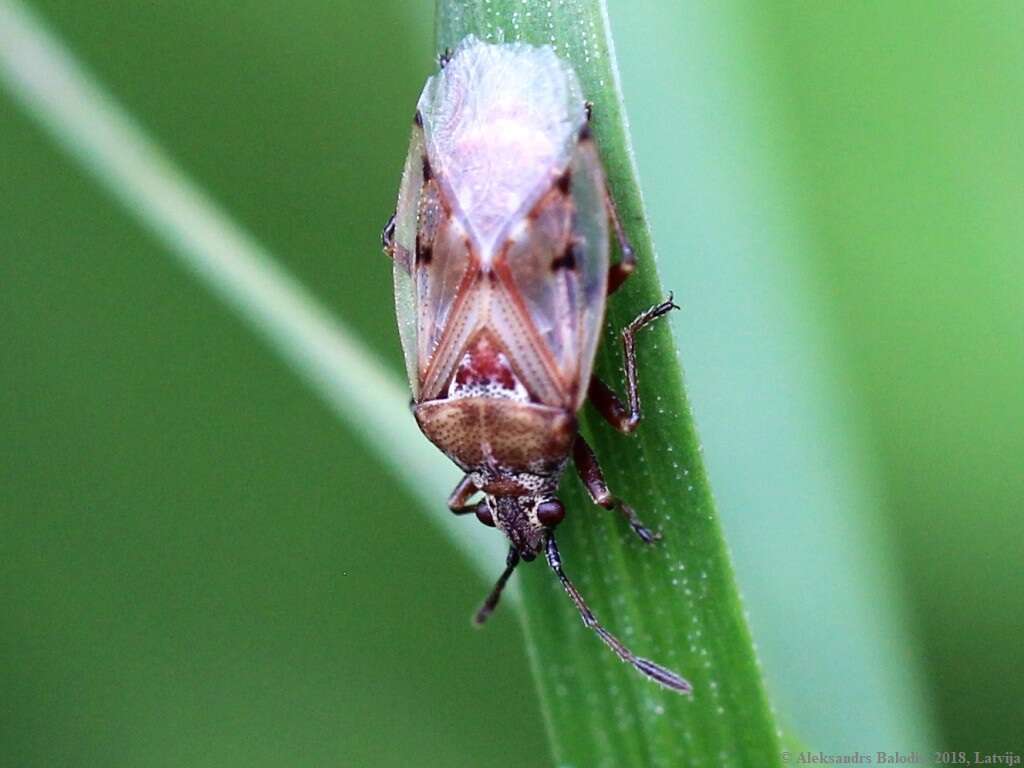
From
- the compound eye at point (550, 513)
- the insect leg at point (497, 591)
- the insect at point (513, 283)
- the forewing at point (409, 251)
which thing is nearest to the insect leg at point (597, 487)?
the insect at point (513, 283)

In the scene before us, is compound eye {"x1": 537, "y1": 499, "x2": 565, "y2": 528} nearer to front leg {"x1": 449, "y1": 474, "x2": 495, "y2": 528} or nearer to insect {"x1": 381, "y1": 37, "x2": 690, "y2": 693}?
insect {"x1": 381, "y1": 37, "x2": 690, "y2": 693}

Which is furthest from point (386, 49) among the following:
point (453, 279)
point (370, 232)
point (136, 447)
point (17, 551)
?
point (17, 551)

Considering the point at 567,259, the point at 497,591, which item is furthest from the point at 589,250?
the point at 497,591

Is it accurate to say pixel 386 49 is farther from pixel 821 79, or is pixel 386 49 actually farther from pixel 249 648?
pixel 249 648

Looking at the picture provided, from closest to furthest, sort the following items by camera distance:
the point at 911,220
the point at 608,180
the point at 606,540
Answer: the point at 608,180, the point at 606,540, the point at 911,220

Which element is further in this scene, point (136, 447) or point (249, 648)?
point (249, 648)

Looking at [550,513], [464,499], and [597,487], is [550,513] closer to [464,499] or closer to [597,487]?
[597,487]

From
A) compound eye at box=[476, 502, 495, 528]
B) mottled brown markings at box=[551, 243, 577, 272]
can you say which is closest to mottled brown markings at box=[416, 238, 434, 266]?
mottled brown markings at box=[551, 243, 577, 272]
